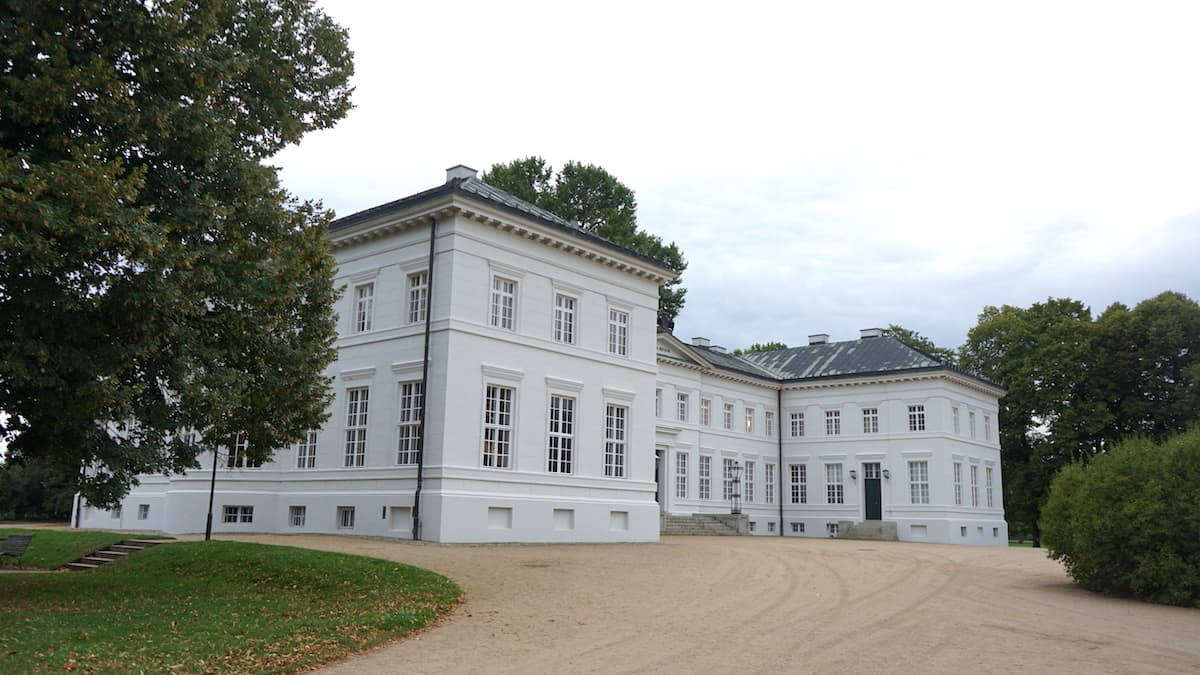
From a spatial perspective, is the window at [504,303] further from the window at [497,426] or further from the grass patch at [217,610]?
the grass patch at [217,610]

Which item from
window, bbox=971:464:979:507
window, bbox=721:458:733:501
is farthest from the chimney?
window, bbox=971:464:979:507

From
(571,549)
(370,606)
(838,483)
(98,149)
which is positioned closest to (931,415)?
(838,483)

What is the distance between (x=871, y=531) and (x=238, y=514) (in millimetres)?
27395

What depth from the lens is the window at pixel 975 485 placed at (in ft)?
145

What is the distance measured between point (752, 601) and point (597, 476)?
13.0m

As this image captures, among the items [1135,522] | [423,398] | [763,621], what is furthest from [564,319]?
[763,621]

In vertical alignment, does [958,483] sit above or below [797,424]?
below

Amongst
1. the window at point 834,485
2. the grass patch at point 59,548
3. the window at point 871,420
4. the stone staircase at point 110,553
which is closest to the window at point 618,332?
the stone staircase at point 110,553

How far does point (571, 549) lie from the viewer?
74.8ft

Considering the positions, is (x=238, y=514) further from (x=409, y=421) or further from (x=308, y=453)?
(x=409, y=421)

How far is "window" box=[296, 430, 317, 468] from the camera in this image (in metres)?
26.5

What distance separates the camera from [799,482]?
46812 millimetres

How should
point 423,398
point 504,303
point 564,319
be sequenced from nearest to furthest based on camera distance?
1. point 423,398
2. point 504,303
3. point 564,319

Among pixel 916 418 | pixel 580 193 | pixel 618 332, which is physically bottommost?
pixel 916 418
